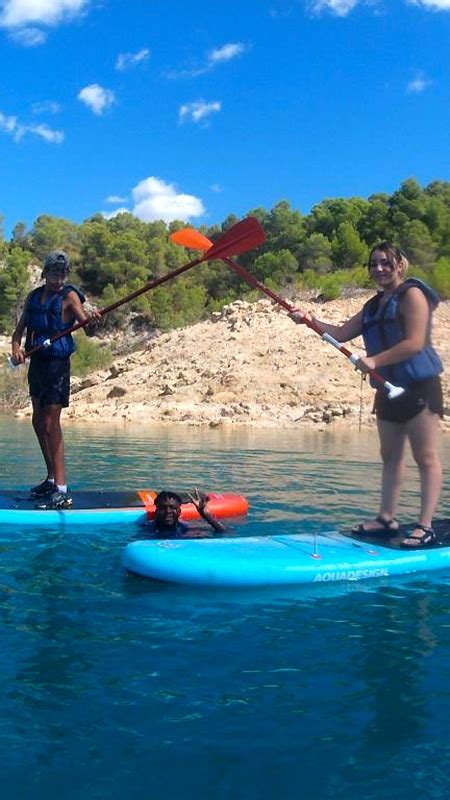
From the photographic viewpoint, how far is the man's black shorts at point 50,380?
618 centimetres

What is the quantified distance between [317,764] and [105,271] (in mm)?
45232

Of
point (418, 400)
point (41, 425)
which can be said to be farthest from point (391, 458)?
point (41, 425)

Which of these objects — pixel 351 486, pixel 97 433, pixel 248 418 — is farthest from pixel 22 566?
Answer: pixel 248 418

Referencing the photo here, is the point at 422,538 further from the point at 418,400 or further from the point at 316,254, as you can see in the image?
the point at 316,254

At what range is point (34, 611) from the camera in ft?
12.1

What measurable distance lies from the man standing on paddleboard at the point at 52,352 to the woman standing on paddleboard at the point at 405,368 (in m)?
2.05

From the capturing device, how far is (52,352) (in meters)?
6.14

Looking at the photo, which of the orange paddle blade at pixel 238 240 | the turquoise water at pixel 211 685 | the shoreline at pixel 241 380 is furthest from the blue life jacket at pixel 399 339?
the shoreline at pixel 241 380

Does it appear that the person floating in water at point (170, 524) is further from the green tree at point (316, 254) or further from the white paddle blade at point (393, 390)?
the green tree at point (316, 254)

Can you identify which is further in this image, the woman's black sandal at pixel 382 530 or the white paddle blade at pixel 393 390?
the woman's black sandal at pixel 382 530

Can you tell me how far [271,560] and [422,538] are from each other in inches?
43.2

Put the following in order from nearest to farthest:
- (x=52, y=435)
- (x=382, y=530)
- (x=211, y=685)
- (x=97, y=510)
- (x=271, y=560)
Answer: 1. (x=211, y=685)
2. (x=271, y=560)
3. (x=382, y=530)
4. (x=97, y=510)
5. (x=52, y=435)

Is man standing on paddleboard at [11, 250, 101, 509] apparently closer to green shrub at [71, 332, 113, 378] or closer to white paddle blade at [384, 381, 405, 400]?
white paddle blade at [384, 381, 405, 400]

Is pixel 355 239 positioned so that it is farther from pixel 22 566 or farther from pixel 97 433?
pixel 22 566
